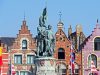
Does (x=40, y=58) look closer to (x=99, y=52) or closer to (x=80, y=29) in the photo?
(x=99, y=52)

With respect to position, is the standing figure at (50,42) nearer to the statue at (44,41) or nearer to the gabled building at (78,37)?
the statue at (44,41)

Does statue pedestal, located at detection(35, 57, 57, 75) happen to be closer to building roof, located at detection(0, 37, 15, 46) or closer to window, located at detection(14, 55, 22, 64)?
window, located at detection(14, 55, 22, 64)

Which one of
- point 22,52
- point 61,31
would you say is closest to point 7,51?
point 22,52

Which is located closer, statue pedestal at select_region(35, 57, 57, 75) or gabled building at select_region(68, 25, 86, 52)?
statue pedestal at select_region(35, 57, 57, 75)

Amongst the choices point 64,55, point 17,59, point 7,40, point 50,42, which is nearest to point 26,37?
point 17,59

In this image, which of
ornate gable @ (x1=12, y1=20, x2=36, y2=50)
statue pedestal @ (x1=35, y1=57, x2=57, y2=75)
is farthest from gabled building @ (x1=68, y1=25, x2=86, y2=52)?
statue pedestal @ (x1=35, y1=57, x2=57, y2=75)

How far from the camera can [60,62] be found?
256ft

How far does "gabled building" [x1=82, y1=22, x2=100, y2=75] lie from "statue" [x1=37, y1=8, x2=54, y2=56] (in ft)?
70.1

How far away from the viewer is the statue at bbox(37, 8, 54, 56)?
56.7m

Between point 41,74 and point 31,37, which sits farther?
point 31,37

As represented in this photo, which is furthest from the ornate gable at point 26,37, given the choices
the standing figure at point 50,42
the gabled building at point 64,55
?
the standing figure at point 50,42

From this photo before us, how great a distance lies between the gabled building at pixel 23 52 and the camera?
77.6m

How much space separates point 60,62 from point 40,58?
22.3 m

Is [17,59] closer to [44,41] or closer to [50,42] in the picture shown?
[50,42]
